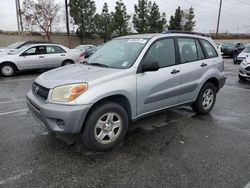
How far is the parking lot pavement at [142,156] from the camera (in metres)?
2.73

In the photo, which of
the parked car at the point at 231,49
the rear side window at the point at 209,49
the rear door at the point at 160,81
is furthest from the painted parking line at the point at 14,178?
the parked car at the point at 231,49

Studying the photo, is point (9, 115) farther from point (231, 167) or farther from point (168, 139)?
point (231, 167)

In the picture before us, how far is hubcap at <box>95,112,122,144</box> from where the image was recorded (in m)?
3.30

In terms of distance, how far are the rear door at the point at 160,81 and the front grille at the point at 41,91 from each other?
138cm

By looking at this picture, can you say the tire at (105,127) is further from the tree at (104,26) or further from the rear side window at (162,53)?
the tree at (104,26)

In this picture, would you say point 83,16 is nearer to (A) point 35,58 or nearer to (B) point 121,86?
(A) point 35,58

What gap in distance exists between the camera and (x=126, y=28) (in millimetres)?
39625

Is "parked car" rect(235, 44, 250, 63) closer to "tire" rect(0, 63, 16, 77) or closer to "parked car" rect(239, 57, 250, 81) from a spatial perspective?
"parked car" rect(239, 57, 250, 81)

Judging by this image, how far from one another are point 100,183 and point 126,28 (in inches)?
1537

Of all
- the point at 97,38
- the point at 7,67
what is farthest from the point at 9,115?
the point at 97,38

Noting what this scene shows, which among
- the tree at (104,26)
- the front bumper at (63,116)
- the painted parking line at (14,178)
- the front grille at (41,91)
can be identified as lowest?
the painted parking line at (14,178)

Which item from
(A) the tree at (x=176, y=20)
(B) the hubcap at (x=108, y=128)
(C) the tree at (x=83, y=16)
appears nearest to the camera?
(B) the hubcap at (x=108, y=128)

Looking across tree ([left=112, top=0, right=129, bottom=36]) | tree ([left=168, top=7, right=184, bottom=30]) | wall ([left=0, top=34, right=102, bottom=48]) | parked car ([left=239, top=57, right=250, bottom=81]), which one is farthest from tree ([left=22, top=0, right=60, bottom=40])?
parked car ([left=239, top=57, right=250, bottom=81])

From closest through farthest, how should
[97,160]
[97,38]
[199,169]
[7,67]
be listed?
[199,169], [97,160], [7,67], [97,38]
